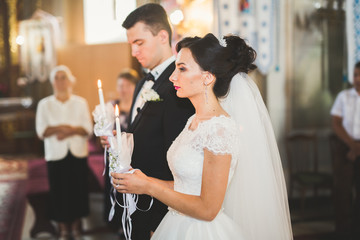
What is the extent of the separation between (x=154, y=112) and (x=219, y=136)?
1.81 feet

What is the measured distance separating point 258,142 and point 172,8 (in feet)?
13.1

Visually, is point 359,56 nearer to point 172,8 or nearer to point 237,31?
point 237,31

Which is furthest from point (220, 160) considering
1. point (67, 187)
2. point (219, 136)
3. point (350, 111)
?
point (350, 111)

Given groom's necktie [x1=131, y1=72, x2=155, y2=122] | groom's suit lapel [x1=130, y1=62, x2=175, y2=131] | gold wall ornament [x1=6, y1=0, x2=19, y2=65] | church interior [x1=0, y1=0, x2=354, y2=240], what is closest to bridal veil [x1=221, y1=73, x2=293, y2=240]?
groom's suit lapel [x1=130, y1=62, x2=175, y2=131]

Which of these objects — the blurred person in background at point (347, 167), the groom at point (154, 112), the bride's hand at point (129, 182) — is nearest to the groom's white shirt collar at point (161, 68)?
the groom at point (154, 112)

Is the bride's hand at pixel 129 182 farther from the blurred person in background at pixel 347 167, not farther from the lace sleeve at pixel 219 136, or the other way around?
the blurred person in background at pixel 347 167

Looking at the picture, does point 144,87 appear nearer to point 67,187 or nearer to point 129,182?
point 129,182

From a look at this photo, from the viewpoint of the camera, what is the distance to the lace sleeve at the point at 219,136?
5.40ft

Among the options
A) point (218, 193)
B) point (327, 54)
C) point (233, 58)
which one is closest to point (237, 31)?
point (327, 54)

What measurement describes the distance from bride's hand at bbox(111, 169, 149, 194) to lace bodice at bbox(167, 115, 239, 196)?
8.4 inches

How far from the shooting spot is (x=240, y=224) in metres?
1.91

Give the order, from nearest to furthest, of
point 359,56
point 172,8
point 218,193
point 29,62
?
point 218,193 < point 359,56 < point 172,8 < point 29,62

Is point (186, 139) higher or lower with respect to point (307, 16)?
lower

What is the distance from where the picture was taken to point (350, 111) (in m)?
4.47
